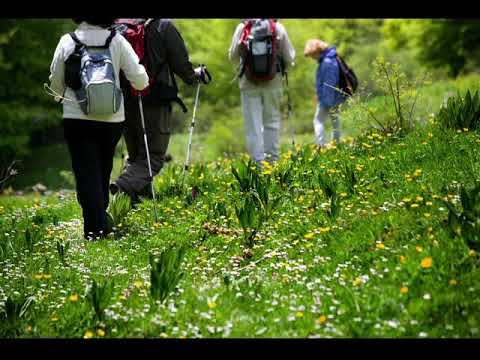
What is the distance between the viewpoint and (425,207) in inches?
183

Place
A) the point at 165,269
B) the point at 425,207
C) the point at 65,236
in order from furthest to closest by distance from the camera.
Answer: the point at 65,236
the point at 425,207
the point at 165,269

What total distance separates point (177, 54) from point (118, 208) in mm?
1951

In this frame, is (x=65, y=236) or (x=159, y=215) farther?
(x=159, y=215)

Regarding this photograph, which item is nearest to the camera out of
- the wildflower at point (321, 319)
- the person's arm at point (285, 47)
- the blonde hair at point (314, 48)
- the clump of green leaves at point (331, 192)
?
the wildflower at point (321, 319)

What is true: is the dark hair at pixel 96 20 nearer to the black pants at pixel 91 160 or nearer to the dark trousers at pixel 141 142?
the black pants at pixel 91 160

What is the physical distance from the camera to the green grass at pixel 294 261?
11.6 feet

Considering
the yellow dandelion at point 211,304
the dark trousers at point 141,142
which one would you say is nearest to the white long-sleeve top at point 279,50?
the dark trousers at point 141,142

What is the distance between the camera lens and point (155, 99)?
704 cm

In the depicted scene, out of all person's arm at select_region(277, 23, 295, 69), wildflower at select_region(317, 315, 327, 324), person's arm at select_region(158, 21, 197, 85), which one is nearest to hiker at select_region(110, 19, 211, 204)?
person's arm at select_region(158, 21, 197, 85)

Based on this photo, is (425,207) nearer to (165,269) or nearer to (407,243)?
(407,243)

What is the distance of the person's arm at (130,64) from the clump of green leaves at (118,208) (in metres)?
1.22

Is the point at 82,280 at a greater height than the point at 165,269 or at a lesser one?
lesser

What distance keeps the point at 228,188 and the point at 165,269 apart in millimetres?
3127

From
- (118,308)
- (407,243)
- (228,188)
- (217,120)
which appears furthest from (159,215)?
(217,120)
